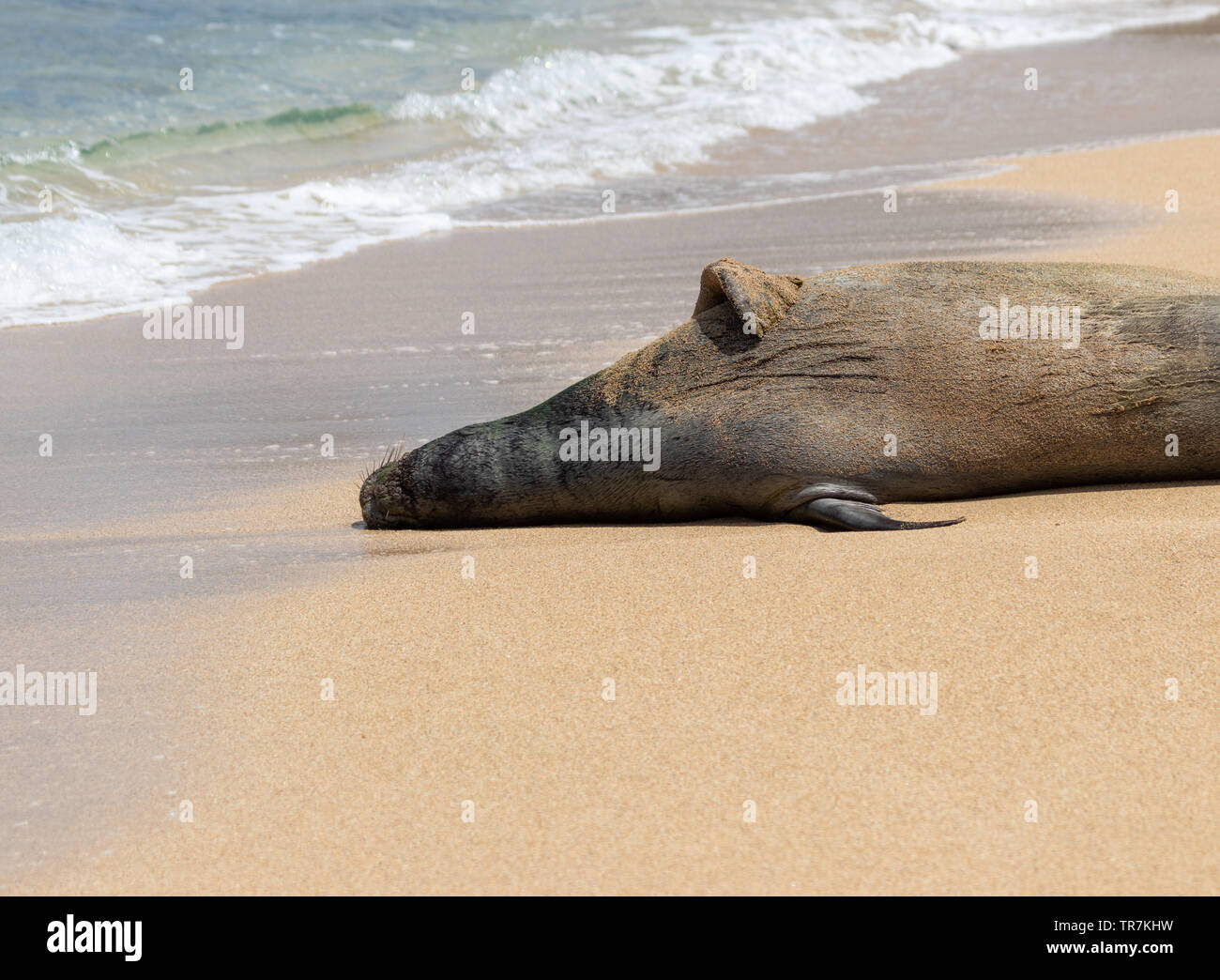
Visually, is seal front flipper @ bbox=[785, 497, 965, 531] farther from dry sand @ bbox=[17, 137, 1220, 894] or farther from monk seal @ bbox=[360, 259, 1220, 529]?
dry sand @ bbox=[17, 137, 1220, 894]

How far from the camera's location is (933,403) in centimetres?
471

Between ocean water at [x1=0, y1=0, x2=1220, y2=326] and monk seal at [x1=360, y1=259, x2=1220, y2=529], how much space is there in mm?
4701

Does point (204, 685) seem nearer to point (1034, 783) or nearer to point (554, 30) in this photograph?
point (1034, 783)

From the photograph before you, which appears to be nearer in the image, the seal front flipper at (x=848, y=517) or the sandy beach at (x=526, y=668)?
the sandy beach at (x=526, y=668)

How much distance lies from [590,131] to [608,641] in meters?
12.4

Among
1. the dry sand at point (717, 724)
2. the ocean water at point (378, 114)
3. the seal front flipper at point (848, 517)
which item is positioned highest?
the ocean water at point (378, 114)

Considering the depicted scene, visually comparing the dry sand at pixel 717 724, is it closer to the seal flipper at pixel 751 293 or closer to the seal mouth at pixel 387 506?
the seal mouth at pixel 387 506

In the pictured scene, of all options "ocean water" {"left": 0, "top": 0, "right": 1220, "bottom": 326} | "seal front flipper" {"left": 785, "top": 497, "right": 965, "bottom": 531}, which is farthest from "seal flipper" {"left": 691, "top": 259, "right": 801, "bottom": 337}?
"ocean water" {"left": 0, "top": 0, "right": 1220, "bottom": 326}

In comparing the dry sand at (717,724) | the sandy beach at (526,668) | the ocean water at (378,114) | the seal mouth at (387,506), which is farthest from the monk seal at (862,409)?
the ocean water at (378,114)

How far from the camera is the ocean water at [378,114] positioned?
10648mm

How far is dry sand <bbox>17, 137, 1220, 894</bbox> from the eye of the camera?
8.43 feet

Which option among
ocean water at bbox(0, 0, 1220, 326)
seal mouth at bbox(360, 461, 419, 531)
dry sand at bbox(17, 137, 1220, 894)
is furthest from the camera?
ocean water at bbox(0, 0, 1220, 326)

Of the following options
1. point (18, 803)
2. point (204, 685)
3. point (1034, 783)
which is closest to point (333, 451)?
point (204, 685)

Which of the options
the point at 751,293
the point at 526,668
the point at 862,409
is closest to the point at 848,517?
the point at 862,409
